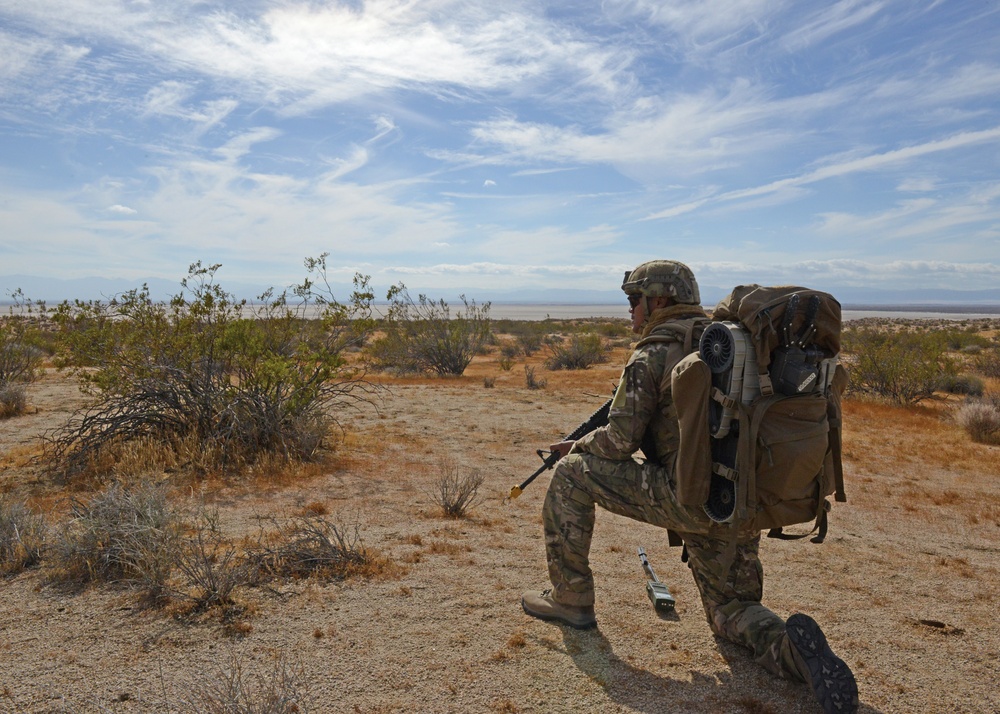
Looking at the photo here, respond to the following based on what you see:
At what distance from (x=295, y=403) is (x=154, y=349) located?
170 cm

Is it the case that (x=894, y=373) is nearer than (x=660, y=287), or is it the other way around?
(x=660, y=287)

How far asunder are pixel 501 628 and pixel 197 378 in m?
5.51

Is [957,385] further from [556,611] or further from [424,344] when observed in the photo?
[556,611]

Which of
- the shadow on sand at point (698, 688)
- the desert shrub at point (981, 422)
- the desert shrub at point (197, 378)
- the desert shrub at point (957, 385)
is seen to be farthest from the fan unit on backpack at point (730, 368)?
the desert shrub at point (957, 385)

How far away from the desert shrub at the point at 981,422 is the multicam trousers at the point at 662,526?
873 cm

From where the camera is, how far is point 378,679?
10.3ft

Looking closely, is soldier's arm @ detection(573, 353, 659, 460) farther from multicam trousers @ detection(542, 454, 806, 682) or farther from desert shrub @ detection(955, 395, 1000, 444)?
desert shrub @ detection(955, 395, 1000, 444)

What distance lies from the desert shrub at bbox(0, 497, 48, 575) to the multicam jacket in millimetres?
3740

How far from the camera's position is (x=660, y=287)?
11.6 ft

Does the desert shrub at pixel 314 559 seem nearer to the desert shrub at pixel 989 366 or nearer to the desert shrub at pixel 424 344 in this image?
the desert shrub at pixel 424 344

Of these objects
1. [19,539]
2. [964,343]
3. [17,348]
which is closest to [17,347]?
[17,348]

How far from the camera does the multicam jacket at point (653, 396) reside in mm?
3232

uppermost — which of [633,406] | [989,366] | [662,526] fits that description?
[633,406]

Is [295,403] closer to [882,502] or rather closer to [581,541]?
[581,541]
